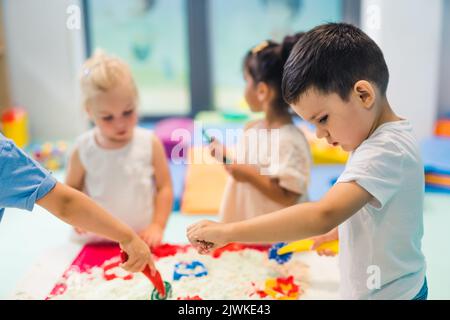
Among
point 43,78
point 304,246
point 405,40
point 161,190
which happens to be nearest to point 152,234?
point 161,190

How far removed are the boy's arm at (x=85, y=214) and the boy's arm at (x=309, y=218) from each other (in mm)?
198

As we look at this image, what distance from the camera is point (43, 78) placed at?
2.14 metres

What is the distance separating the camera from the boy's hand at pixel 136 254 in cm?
73

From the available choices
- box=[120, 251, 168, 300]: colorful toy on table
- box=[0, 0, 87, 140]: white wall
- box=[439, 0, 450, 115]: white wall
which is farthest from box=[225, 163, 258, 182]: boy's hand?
box=[0, 0, 87, 140]: white wall

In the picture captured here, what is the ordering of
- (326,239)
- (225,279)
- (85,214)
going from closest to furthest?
1. (85,214)
2. (326,239)
3. (225,279)

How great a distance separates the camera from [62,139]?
2146 millimetres

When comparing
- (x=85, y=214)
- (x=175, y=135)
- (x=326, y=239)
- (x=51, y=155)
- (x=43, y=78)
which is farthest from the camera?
(x=43, y=78)

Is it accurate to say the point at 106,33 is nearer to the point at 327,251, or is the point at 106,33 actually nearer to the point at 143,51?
the point at 143,51

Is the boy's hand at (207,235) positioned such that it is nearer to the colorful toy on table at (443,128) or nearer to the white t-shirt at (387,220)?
the white t-shirt at (387,220)

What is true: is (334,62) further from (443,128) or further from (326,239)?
(443,128)

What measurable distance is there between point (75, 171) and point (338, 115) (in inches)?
25.0

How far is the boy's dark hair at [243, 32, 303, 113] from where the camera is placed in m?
0.95
